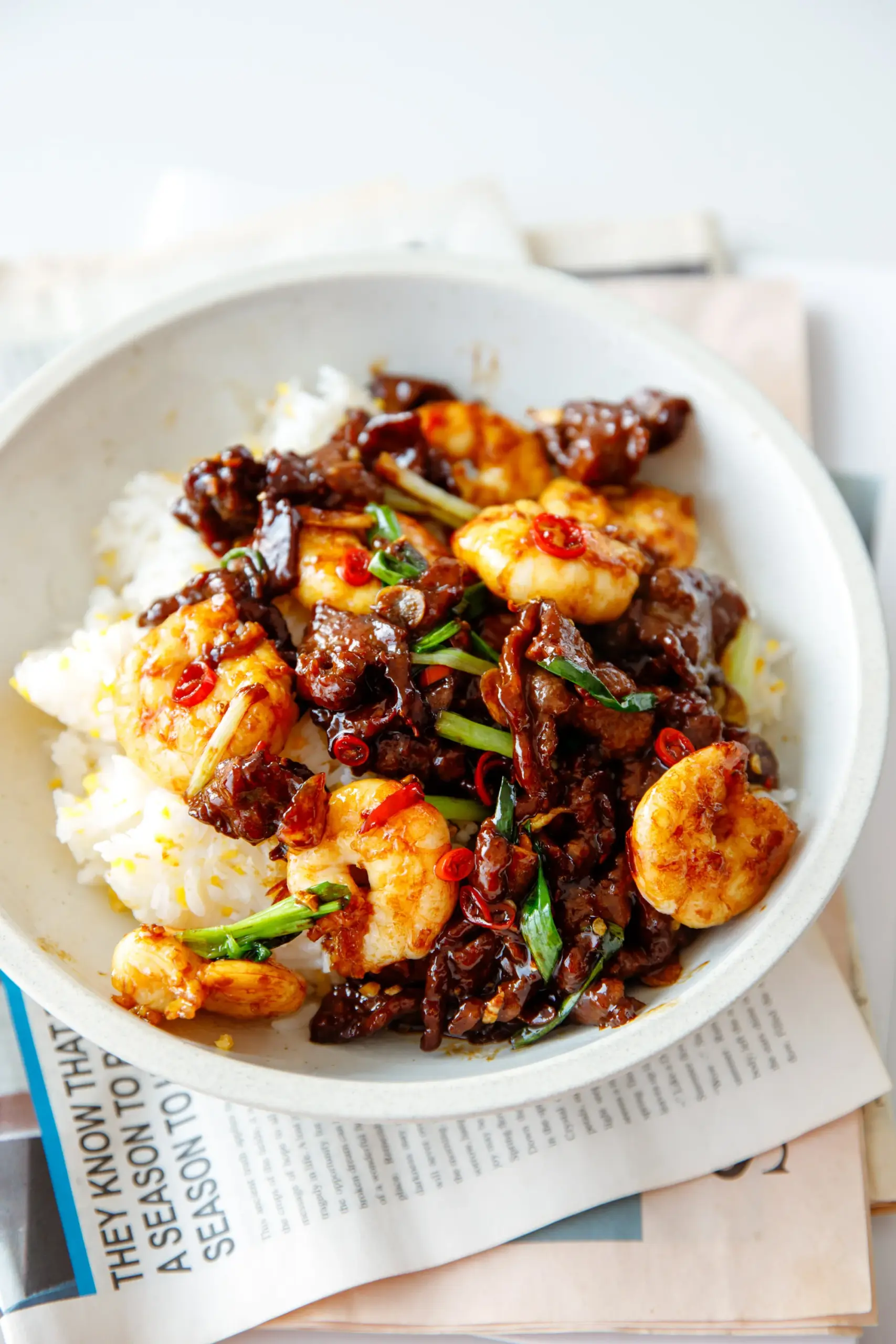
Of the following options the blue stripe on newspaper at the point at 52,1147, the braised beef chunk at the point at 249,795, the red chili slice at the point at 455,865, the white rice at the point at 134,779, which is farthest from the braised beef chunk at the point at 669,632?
the blue stripe on newspaper at the point at 52,1147

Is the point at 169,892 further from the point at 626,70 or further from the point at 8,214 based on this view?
the point at 626,70

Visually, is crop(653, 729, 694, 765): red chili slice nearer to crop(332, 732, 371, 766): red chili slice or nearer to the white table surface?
crop(332, 732, 371, 766): red chili slice

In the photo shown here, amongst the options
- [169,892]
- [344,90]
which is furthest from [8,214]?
[169,892]

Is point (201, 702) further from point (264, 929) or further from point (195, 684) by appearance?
point (264, 929)

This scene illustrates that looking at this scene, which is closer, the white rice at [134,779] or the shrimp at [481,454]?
the white rice at [134,779]

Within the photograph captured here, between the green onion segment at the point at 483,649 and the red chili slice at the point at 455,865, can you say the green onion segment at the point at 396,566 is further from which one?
the red chili slice at the point at 455,865

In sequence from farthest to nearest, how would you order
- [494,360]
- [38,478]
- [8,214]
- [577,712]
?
[8,214] < [494,360] < [38,478] < [577,712]

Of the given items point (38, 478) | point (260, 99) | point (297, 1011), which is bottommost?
point (297, 1011)
